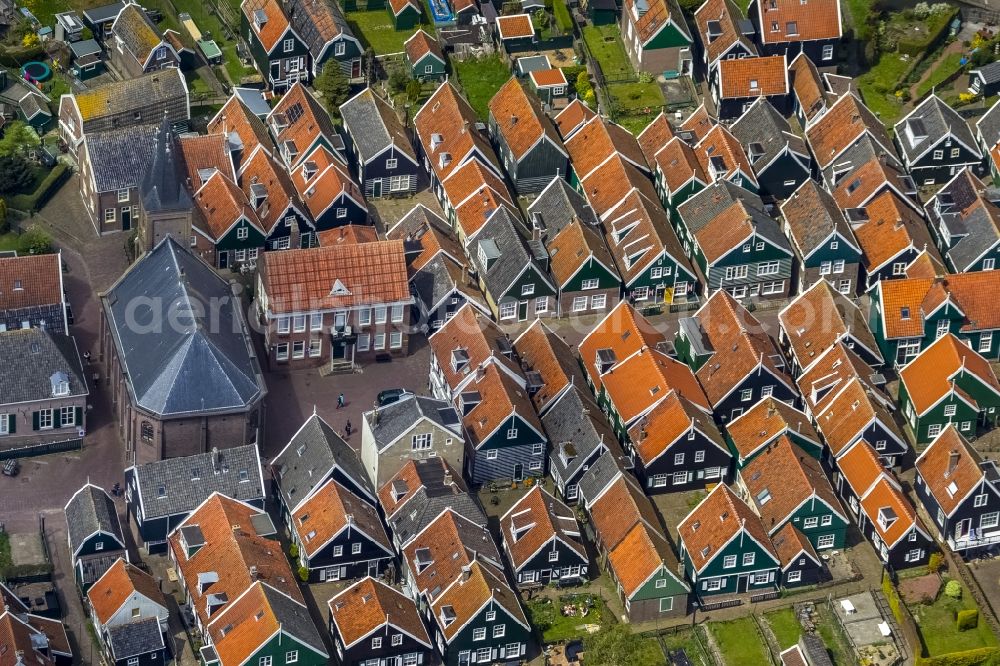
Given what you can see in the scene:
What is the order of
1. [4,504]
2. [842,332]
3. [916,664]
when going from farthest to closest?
[842,332]
[4,504]
[916,664]

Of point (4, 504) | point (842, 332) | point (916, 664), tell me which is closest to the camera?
point (916, 664)

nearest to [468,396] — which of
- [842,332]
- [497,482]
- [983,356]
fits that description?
[497,482]

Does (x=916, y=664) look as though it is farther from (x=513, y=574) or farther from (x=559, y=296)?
(x=559, y=296)

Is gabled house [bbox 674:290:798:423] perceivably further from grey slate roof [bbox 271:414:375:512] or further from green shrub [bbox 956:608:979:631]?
grey slate roof [bbox 271:414:375:512]

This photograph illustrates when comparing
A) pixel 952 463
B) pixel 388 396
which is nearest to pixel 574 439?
pixel 388 396

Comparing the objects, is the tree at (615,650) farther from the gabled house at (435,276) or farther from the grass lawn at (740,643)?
the gabled house at (435,276)

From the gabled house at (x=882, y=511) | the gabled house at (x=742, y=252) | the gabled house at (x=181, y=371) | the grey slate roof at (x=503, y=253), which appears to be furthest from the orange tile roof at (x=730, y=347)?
the gabled house at (x=181, y=371)

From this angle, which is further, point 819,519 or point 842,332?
point 842,332

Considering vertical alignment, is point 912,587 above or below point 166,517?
below

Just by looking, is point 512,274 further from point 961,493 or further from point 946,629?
point 946,629
